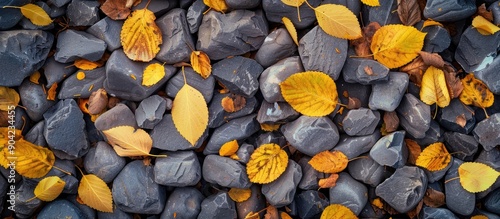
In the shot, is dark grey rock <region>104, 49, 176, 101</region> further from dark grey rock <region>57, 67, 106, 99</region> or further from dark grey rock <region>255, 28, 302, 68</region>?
dark grey rock <region>255, 28, 302, 68</region>

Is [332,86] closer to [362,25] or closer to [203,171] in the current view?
[362,25]

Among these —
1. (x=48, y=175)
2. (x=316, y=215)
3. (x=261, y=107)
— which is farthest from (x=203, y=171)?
(x=48, y=175)

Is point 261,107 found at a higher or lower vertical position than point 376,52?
lower

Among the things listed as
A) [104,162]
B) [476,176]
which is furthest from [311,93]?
[104,162]

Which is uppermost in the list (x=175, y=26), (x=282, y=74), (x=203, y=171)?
(x=175, y=26)

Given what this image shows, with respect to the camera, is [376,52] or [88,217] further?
[88,217]

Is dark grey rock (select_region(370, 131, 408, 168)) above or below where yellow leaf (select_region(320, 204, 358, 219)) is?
above

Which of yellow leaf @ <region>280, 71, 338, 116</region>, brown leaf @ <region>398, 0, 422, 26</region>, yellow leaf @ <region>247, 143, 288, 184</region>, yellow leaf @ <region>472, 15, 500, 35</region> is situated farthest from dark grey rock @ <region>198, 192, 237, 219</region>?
yellow leaf @ <region>472, 15, 500, 35</region>
